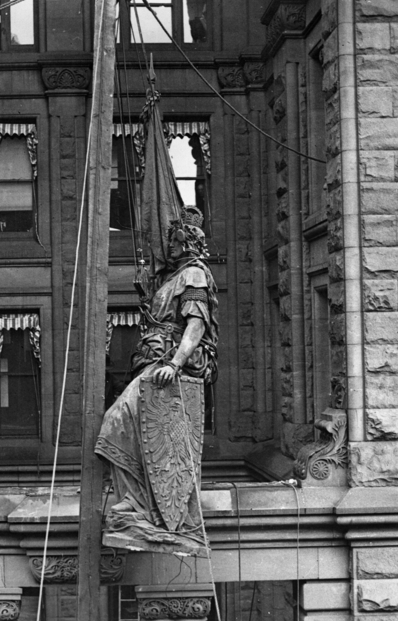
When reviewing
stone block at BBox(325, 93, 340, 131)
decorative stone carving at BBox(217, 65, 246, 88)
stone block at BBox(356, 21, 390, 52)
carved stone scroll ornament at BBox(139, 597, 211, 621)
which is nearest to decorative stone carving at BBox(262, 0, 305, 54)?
decorative stone carving at BBox(217, 65, 246, 88)

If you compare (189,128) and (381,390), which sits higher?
(189,128)

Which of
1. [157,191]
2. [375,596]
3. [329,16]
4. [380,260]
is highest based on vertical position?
[329,16]

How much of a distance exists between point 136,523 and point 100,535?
0.39m

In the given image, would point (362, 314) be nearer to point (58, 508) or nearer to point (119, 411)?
point (119, 411)

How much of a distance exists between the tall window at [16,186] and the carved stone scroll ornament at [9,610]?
10.2 m

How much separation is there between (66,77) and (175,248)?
32.8 feet

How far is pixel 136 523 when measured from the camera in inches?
401

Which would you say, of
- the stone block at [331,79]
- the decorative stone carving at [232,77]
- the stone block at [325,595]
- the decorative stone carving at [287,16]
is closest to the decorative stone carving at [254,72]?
the decorative stone carving at [232,77]

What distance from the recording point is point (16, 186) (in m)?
20.6

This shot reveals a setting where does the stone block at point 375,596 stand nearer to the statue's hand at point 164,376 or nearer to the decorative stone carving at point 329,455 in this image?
the decorative stone carving at point 329,455

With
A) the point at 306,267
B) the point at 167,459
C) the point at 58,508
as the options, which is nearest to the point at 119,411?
the point at 167,459

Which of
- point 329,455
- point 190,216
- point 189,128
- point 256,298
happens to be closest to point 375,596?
point 329,455

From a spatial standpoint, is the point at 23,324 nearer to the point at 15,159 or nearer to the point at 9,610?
the point at 15,159

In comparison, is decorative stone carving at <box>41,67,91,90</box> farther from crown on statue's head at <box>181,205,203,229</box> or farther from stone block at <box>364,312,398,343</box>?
stone block at <box>364,312,398,343</box>
